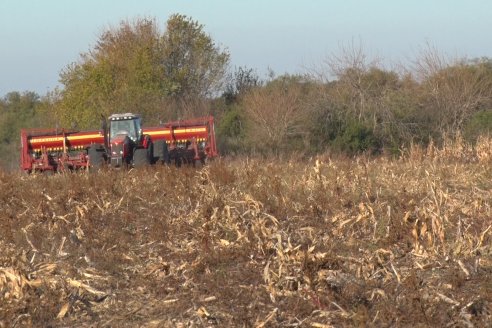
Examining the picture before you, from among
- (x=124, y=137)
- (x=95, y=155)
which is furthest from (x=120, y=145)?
(x=95, y=155)

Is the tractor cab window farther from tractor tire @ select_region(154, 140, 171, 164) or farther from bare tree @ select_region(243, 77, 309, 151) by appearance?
bare tree @ select_region(243, 77, 309, 151)

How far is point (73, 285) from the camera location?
692cm

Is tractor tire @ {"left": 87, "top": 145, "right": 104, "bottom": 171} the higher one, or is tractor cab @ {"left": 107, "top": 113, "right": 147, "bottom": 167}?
tractor cab @ {"left": 107, "top": 113, "right": 147, "bottom": 167}

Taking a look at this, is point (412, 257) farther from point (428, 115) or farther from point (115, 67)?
point (115, 67)

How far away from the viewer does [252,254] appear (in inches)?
303

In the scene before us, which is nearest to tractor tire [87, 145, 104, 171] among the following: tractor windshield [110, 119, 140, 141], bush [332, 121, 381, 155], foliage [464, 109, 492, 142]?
tractor windshield [110, 119, 140, 141]

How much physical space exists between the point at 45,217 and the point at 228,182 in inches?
118

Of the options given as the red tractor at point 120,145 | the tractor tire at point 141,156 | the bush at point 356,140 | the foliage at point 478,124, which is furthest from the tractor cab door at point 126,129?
the foliage at point 478,124

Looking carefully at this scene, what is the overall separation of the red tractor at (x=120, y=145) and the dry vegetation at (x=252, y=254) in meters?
8.27

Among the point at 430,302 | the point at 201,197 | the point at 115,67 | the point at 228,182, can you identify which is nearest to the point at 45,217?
the point at 201,197

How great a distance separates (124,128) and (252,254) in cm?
1451

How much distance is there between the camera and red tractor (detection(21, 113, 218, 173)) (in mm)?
20672

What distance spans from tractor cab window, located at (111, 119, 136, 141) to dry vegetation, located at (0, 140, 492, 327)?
30.7ft

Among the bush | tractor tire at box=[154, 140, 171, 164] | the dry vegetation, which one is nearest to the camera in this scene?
the dry vegetation
